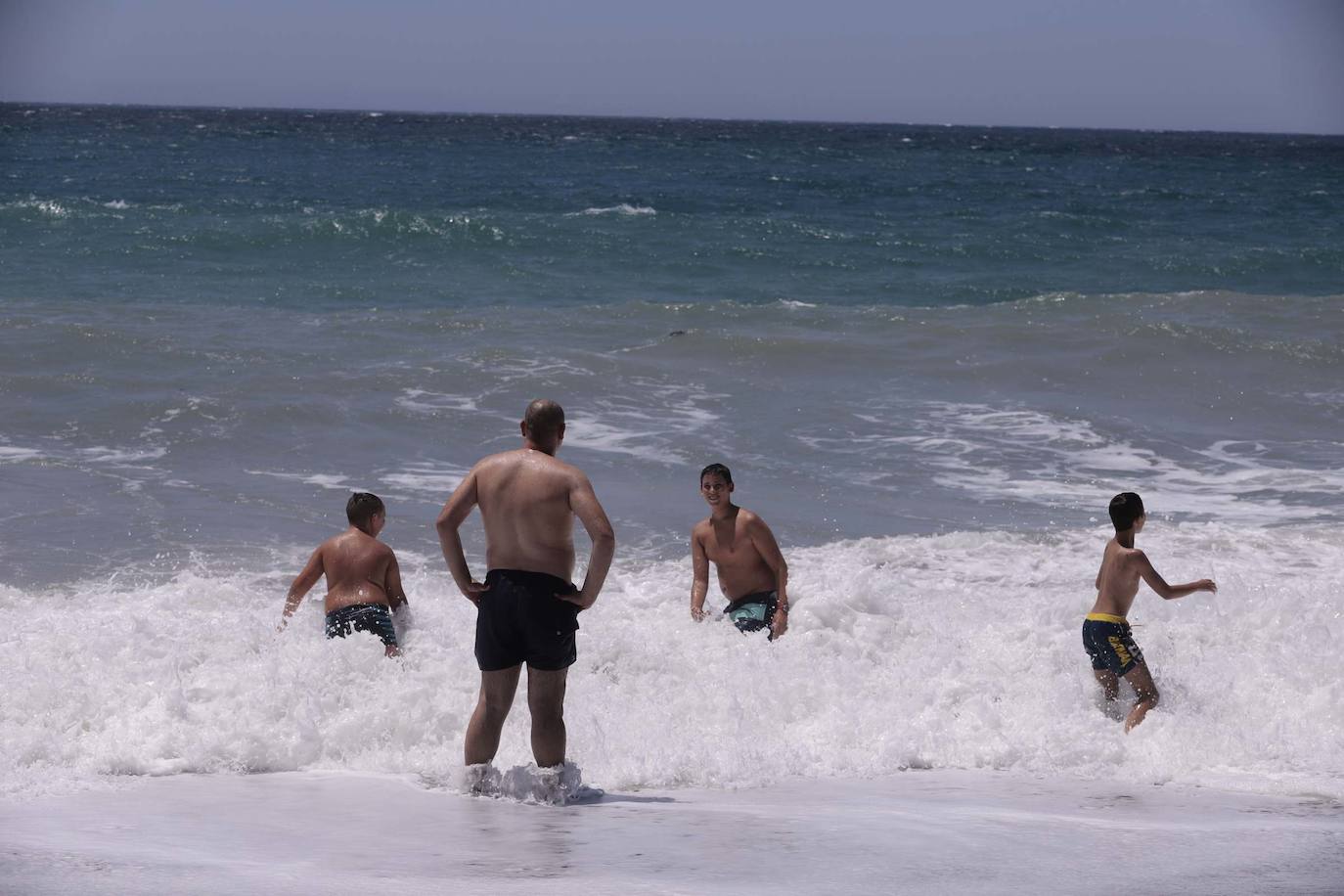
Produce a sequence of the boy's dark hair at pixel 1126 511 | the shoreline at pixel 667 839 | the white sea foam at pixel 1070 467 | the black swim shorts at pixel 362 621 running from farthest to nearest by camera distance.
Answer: the white sea foam at pixel 1070 467 → the black swim shorts at pixel 362 621 → the boy's dark hair at pixel 1126 511 → the shoreline at pixel 667 839

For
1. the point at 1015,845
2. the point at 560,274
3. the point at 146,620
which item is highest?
the point at 560,274

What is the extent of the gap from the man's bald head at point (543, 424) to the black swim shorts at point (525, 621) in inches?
18.6

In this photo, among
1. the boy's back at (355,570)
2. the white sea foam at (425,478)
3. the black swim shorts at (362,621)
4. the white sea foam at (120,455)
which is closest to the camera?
the black swim shorts at (362,621)

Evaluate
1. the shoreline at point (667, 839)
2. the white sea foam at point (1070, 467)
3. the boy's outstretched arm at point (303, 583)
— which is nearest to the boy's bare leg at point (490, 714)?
the shoreline at point (667, 839)

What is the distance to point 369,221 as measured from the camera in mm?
28219

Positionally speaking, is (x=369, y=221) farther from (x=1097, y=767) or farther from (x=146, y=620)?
(x=1097, y=767)

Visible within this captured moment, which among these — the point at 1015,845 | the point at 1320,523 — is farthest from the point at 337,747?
the point at 1320,523

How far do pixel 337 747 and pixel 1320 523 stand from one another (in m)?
7.28

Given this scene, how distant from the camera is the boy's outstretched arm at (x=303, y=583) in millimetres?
7238

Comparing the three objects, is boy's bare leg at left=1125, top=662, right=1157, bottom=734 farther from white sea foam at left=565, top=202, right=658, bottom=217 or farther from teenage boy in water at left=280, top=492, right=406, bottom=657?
white sea foam at left=565, top=202, right=658, bottom=217

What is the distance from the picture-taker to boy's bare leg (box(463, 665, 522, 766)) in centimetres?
520

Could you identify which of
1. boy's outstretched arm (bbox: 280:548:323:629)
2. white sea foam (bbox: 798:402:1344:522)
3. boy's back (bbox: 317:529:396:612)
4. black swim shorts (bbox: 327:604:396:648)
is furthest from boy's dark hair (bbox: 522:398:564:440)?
white sea foam (bbox: 798:402:1344:522)

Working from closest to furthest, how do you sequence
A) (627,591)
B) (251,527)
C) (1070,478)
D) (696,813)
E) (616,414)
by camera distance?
(696,813)
(627,591)
(251,527)
(1070,478)
(616,414)

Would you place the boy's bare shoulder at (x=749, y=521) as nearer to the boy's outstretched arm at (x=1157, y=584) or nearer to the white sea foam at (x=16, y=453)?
the boy's outstretched arm at (x=1157, y=584)
